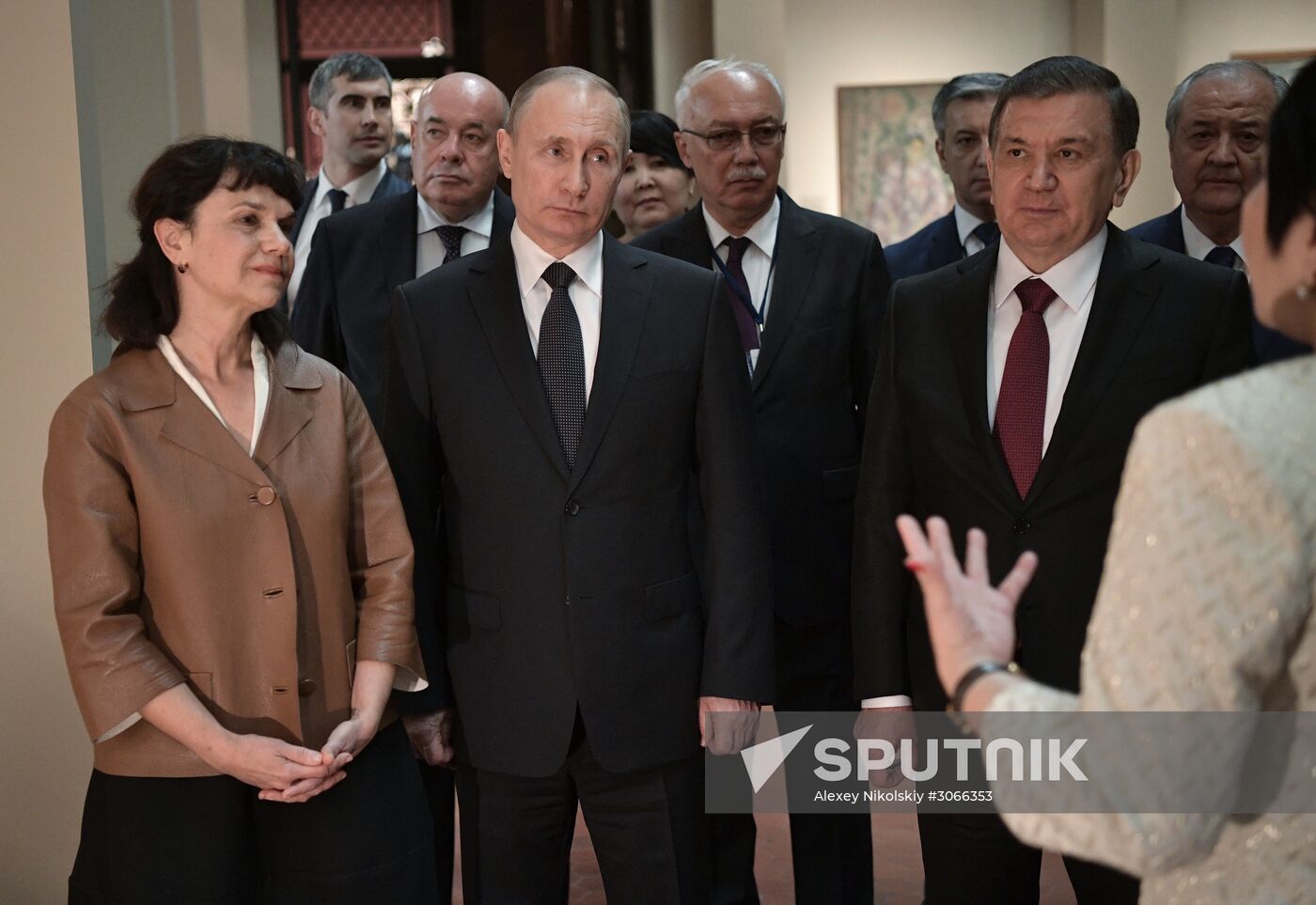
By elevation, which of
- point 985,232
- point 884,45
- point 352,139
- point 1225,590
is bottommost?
point 1225,590

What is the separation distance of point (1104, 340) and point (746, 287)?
1.14 meters

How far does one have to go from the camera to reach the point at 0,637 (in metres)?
2.98

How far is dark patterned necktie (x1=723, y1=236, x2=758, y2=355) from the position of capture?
3.36 m

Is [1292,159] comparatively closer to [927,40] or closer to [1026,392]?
[1026,392]

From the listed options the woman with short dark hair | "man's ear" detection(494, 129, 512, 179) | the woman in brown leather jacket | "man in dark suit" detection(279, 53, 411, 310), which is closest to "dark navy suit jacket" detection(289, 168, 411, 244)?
"man in dark suit" detection(279, 53, 411, 310)

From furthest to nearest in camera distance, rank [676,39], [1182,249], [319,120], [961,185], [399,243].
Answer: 1. [676,39]
2. [319,120]
3. [961,185]
4. [399,243]
5. [1182,249]

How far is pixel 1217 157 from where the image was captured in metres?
3.51

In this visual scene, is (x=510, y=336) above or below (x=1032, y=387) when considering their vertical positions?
above

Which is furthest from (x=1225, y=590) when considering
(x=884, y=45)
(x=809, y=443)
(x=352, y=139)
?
(x=884, y=45)

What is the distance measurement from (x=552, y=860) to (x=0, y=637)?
1.33 meters

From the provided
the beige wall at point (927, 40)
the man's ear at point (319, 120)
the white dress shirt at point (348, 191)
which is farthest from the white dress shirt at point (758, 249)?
the beige wall at point (927, 40)

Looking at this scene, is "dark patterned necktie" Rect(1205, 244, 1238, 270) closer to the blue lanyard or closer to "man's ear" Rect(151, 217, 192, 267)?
the blue lanyard

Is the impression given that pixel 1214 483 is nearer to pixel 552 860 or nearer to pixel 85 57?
pixel 552 860

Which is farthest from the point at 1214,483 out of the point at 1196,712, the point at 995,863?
the point at 995,863
